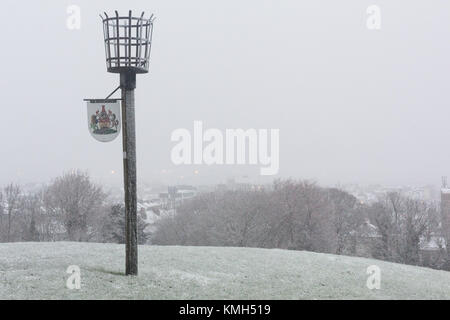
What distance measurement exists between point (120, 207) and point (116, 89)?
32097mm

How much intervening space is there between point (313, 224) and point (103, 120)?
140ft

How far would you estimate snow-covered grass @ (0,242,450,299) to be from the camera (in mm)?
13367

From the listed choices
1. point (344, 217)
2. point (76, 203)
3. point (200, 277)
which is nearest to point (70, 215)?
point (76, 203)

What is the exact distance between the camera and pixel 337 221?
59062mm

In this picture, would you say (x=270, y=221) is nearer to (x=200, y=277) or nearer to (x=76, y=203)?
(x=76, y=203)

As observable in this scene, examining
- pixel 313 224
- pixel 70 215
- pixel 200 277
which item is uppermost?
pixel 200 277

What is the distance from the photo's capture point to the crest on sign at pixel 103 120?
14.3 m

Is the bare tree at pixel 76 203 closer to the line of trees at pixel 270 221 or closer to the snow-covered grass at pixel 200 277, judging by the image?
the line of trees at pixel 270 221

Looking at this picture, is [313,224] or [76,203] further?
[313,224]

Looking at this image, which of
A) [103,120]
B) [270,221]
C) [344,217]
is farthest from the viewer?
[344,217]

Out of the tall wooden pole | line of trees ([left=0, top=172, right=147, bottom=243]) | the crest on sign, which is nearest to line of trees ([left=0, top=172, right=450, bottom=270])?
line of trees ([left=0, top=172, right=147, bottom=243])

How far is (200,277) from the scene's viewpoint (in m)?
15.8

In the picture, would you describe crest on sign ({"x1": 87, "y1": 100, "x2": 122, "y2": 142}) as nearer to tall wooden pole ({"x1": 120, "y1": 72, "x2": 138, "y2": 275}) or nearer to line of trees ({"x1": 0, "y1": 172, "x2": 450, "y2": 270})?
tall wooden pole ({"x1": 120, "y1": 72, "x2": 138, "y2": 275})
